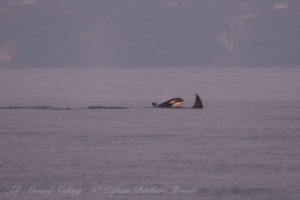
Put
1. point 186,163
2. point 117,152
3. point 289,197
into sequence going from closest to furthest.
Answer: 1. point 289,197
2. point 186,163
3. point 117,152

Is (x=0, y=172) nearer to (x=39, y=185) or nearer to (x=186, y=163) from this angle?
(x=39, y=185)

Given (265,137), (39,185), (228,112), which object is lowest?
(228,112)

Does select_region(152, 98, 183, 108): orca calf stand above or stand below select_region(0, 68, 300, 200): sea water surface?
below

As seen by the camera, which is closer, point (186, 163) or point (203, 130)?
point (186, 163)

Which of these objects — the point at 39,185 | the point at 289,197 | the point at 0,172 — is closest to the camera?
the point at 289,197

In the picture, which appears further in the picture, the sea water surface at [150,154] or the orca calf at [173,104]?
the orca calf at [173,104]

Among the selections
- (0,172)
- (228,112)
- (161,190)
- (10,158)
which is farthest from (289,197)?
(228,112)

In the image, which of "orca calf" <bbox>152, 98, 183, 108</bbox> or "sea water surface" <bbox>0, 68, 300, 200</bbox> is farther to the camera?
"orca calf" <bbox>152, 98, 183, 108</bbox>

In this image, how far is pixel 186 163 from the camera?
32.2 meters

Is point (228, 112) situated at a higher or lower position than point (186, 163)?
lower

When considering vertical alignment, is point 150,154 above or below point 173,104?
above

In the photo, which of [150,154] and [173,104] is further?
[173,104]

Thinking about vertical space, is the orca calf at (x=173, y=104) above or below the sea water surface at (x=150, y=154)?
below

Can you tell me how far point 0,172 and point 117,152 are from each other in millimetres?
6855
